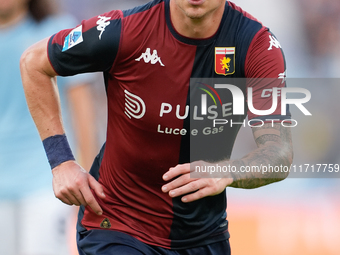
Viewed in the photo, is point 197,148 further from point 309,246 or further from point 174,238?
point 309,246

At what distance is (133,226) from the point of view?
2.60 metres

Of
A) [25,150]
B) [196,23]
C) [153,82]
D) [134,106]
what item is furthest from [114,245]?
[25,150]

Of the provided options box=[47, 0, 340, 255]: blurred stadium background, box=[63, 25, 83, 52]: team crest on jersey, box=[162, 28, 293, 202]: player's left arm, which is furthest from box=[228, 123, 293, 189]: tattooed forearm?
box=[47, 0, 340, 255]: blurred stadium background

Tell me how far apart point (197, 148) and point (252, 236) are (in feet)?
7.92

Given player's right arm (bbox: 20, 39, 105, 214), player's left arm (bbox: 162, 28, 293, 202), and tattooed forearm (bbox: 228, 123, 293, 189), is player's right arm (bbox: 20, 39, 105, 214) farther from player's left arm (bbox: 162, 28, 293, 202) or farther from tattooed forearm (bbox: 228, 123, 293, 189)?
tattooed forearm (bbox: 228, 123, 293, 189)

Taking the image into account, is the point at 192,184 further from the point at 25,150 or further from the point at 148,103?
the point at 25,150

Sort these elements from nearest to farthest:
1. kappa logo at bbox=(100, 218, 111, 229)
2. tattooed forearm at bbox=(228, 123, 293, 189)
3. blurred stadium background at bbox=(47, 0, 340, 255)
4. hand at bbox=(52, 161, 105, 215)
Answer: tattooed forearm at bbox=(228, 123, 293, 189) → hand at bbox=(52, 161, 105, 215) → kappa logo at bbox=(100, 218, 111, 229) → blurred stadium background at bbox=(47, 0, 340, 255)

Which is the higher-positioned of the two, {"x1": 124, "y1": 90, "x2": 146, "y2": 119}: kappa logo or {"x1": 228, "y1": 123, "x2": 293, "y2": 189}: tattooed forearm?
{"x1": 124, "y1": 90, "x2": 146, "y2": 119}: kappa logo

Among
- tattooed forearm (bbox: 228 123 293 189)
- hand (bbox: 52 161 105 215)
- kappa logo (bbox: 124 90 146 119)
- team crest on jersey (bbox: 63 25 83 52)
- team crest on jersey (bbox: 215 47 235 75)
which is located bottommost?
hand (bbox: 52 161 105 215)

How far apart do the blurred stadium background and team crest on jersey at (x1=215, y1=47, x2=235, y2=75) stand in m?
2.46

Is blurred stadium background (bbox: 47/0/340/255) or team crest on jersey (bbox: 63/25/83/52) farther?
blurred stadium background (bbox: 47/0/340/255)

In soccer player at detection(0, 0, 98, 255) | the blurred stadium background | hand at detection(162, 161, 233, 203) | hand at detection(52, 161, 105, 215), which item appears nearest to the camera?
hand at detection(162, 161, 233, 203)

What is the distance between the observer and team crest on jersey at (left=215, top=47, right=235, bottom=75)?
251 centimetres

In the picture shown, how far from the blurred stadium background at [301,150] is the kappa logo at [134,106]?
2.28 metres
